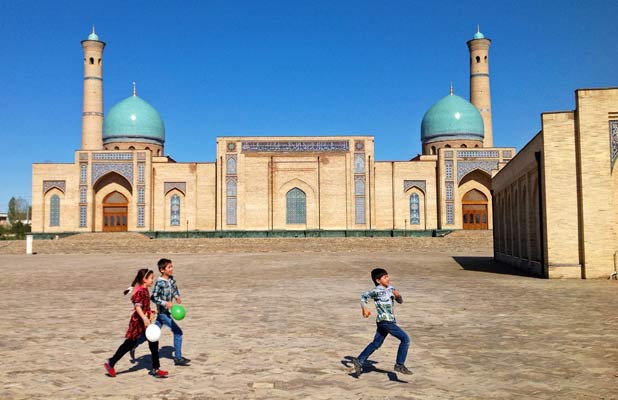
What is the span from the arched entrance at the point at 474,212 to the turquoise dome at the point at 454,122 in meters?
4.92

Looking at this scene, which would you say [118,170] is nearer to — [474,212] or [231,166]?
[231,166]

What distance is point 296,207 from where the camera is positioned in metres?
36.8

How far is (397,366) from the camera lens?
4902mm

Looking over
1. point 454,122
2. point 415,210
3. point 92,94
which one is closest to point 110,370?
point 415,210

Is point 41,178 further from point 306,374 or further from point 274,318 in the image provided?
point 306,374

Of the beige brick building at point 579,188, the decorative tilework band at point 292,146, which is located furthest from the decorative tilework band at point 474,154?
the beige brick building at point 579,188

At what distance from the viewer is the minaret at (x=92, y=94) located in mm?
39031

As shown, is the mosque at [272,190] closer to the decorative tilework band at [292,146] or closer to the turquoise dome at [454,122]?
the decorative tilework band at [292,146]

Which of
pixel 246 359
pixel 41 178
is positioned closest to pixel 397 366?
pixel 246 359

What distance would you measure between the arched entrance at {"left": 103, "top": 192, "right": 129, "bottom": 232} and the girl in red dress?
33.5 m

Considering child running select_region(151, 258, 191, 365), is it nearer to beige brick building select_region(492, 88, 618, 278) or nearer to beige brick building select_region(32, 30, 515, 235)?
beige brick building select_region(492, 88, 618, 278)

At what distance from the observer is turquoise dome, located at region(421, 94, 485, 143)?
39625mm

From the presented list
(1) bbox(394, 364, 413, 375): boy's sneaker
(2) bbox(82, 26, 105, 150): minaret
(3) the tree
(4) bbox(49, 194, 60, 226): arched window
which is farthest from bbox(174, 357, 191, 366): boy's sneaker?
(3) the tree

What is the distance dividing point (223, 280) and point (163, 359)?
26.5 ft
